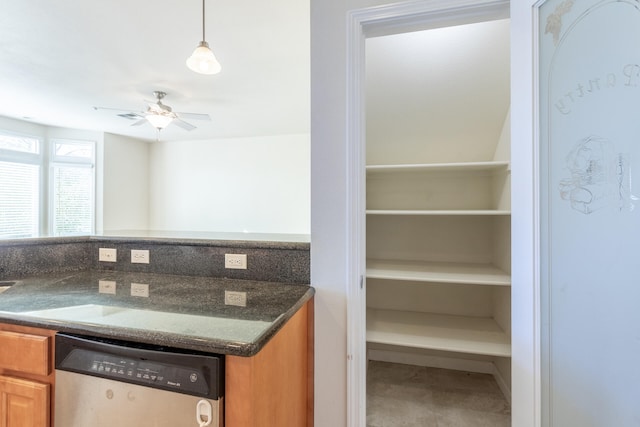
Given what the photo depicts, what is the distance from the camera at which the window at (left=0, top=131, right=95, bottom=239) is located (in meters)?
4.78

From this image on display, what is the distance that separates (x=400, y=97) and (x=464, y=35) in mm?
505

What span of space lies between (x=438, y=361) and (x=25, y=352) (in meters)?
2.47

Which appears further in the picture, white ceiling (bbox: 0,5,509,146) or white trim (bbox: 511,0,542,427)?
white ceiling (bbox: 0,5,509,146)

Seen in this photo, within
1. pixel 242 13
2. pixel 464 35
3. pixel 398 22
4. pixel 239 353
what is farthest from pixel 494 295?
pixel 242 13

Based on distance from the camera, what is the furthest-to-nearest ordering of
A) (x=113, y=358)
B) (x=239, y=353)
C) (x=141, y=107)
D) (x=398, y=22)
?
(x=141, y=107), (x=398, y=22), (x=113, y=358), (x=239, y=353)

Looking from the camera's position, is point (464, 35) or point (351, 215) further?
point (464, 35)

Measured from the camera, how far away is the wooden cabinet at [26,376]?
3.11ft

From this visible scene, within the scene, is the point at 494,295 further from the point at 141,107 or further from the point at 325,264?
the point at 141,107

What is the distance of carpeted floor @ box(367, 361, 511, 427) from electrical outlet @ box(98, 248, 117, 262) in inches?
70.0

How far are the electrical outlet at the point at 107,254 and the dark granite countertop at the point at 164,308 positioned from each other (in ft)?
0.57

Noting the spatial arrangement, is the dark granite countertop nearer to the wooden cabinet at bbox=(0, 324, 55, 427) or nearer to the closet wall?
the wooden cabinet at bbox=(0, 324, 55, 427)

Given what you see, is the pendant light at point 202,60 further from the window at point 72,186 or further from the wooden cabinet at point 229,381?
the window at point 72,186

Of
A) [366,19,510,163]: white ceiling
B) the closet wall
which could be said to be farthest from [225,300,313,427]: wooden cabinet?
[366,19,510,163]: white ceiling

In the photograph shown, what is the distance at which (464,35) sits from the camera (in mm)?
1815
